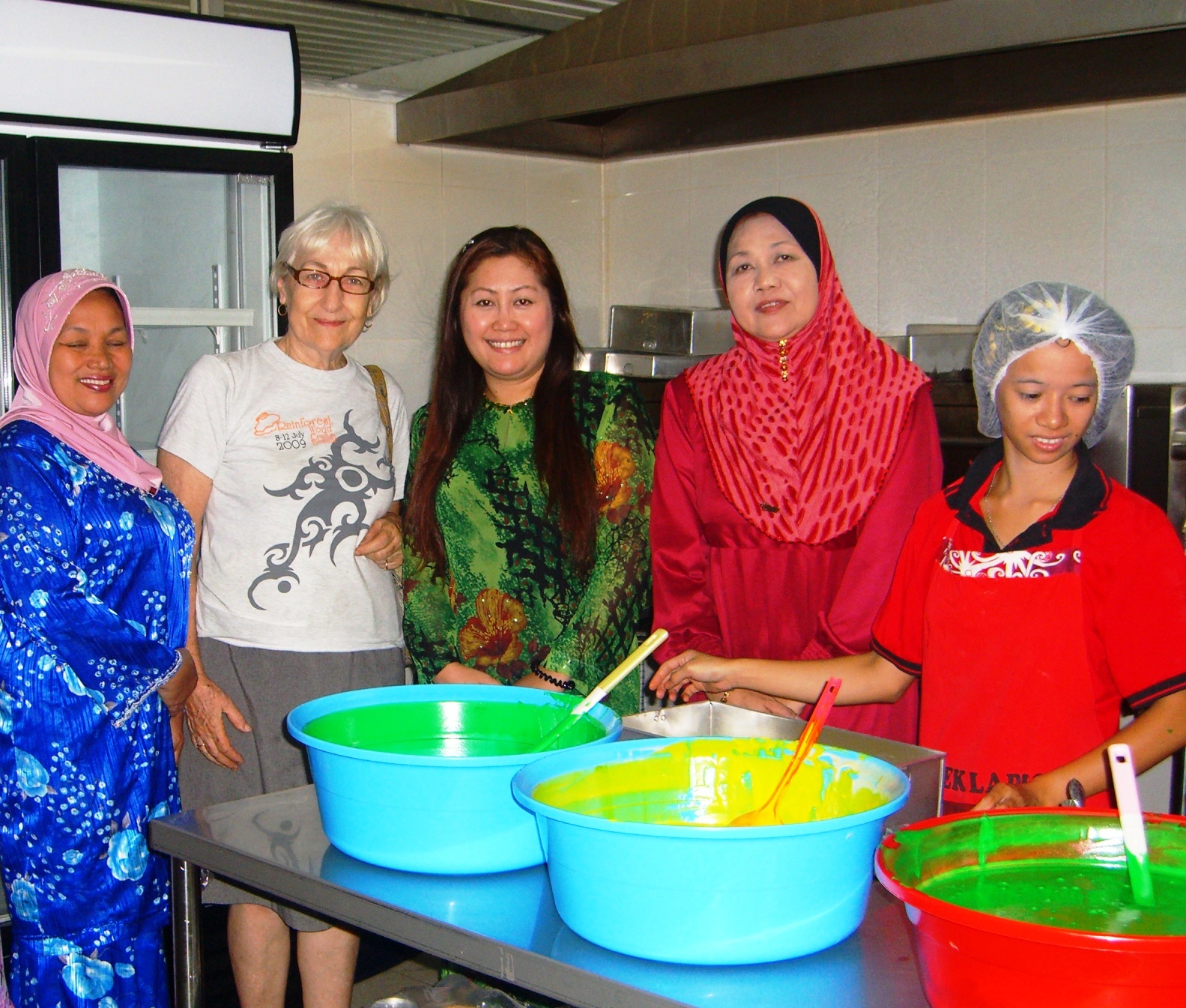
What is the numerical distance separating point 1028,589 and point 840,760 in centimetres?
45

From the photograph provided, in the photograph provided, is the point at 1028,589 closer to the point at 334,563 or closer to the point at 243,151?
the point at 334,563

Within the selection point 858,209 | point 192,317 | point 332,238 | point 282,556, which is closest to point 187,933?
point 282,556

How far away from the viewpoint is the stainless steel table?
3.17 ft

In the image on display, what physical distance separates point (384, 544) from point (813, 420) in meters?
0.73

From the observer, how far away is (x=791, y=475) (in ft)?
6.27

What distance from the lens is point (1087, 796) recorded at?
55.8 inches

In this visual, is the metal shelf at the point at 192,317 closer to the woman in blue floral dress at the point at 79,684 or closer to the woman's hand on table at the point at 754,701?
the woman in blue floral dress at the point at 79,684

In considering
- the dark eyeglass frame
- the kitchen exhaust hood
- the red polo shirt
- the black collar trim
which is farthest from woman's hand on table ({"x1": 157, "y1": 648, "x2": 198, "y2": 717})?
the kitchen exhaust hood

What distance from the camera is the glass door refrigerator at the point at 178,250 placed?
2.93 meters

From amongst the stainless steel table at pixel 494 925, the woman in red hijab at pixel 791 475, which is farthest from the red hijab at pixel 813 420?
the stainless steel table at pixel 494 925

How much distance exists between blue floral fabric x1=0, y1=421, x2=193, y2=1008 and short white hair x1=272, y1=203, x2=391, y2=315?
498 millimetres

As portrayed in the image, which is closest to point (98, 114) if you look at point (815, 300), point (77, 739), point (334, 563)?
point (334, 563)

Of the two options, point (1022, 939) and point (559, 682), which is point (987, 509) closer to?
point (559, 682)

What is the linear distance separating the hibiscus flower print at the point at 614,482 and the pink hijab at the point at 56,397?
70cm
